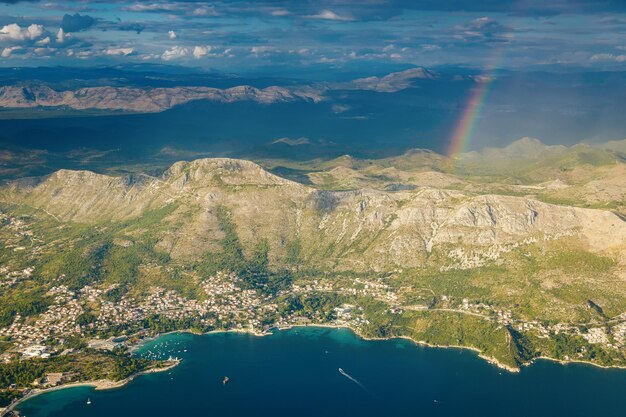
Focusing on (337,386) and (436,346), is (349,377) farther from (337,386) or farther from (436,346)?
(436,346)

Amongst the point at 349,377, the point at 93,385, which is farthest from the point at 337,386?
the point at 93,385

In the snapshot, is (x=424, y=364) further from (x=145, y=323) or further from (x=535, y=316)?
(x=145, y=323)

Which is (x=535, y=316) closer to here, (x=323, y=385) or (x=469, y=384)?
(x=469, y=384)

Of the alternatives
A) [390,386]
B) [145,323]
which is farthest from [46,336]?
[390,386]

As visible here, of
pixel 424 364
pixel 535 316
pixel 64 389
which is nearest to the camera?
pixel 64 389

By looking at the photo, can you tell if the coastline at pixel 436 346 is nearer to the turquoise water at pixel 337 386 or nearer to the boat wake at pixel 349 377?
the turquoise water at pixel 337 386

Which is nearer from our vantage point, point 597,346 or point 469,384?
point 469,384

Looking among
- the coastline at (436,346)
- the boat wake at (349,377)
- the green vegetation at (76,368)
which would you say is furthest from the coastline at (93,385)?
the coastline at (436,346)

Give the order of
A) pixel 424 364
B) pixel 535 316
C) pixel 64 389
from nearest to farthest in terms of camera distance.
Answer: pixel 64 389 < pixel 424 364 < pixel 535 316
